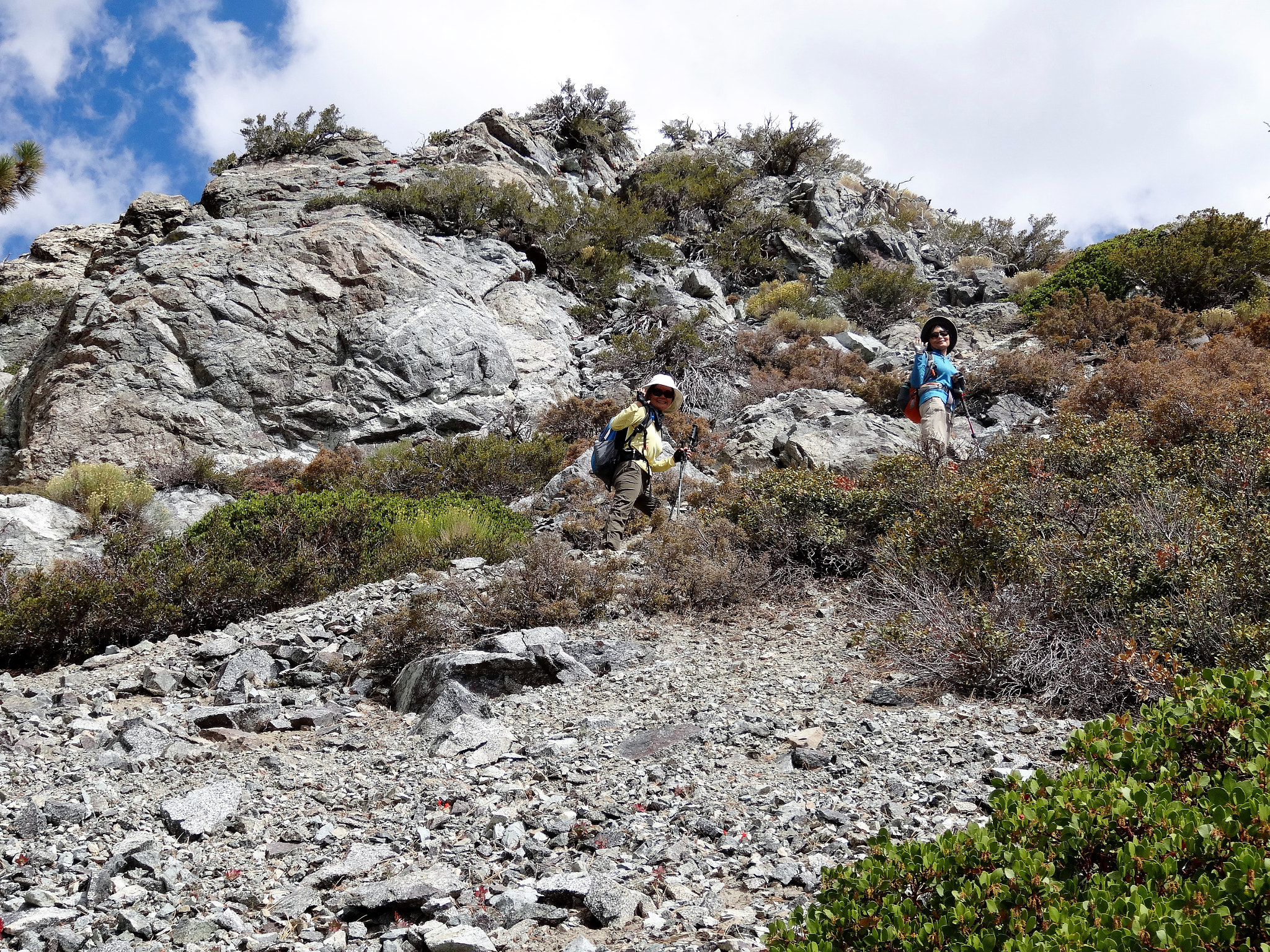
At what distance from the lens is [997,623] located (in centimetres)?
481

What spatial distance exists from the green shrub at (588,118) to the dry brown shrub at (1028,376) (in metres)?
18.1

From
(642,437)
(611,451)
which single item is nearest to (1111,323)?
(642,437)

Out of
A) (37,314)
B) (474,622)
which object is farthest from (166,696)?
(37,314)

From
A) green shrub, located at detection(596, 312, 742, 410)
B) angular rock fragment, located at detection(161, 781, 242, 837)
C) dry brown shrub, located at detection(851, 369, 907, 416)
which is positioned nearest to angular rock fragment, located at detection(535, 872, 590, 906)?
angular rock fragment, located at detection(161, 781, 242, 837)

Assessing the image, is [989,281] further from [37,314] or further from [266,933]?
[37,314]

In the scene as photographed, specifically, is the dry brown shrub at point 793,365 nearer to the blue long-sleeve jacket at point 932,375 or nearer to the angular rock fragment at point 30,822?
the blue long-sleeve jacket at point 932,375

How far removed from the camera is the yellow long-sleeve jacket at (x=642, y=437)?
880cm

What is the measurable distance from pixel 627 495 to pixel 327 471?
557 centimetres

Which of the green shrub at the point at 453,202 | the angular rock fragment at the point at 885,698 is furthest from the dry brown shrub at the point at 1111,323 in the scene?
the green shrub at the point at 453,202

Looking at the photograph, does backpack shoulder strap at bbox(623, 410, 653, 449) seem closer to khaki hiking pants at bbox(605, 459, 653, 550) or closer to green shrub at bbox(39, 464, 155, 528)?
khaki hiking pants at bbox(605, 459, 653, 550)

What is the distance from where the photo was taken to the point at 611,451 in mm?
9047

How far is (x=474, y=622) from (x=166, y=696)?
2281mm

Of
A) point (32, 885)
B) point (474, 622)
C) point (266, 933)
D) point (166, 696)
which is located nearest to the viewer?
point (266, 933)

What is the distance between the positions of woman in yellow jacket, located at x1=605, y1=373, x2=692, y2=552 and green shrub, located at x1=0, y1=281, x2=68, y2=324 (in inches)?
757
